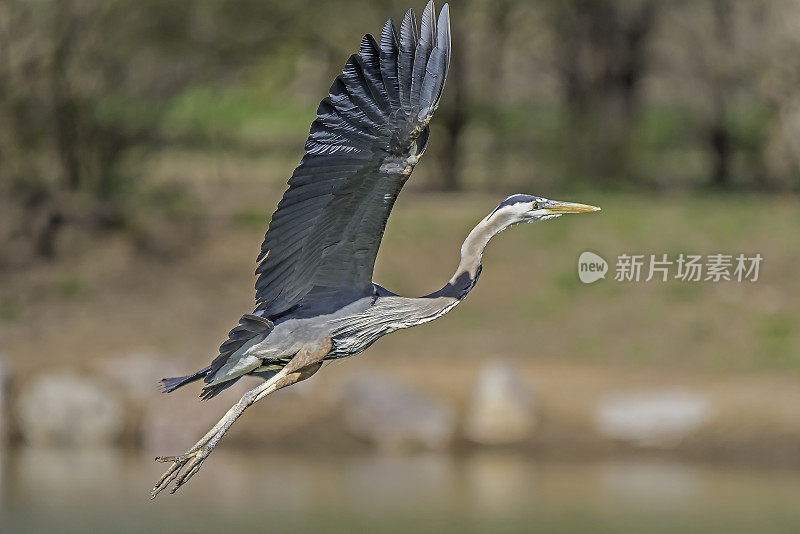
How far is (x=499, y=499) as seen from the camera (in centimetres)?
999

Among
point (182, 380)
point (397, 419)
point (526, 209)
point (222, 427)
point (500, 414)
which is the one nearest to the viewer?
point (222, 427)

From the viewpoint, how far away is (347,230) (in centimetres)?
464

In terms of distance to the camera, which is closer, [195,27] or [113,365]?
[113,365]

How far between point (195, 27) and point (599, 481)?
8.55 metres

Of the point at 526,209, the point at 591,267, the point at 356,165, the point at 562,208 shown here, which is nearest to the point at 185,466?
the point at 356,165

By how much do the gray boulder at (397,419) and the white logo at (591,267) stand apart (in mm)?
3578

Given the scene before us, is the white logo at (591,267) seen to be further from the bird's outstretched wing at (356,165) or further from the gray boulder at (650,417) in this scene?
the bird's outstretched wing at (356,165)

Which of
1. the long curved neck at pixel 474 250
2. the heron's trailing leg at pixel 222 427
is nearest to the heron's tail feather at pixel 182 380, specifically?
the heron's trailing leg at pixel 222 427

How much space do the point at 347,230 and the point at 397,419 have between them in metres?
6.74

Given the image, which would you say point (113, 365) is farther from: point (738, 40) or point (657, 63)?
point (657, 63)

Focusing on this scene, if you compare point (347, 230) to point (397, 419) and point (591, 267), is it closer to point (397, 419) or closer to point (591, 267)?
point (397, 419)

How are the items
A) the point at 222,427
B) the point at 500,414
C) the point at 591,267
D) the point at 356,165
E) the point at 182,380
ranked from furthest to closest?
the point at 591,267 < the point at 500,414 < the point at 182,380 < the point at 222,427 < the point at 356,165

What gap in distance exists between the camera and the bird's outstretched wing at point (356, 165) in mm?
4320

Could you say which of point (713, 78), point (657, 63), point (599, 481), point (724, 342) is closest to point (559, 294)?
point (724, 342)
